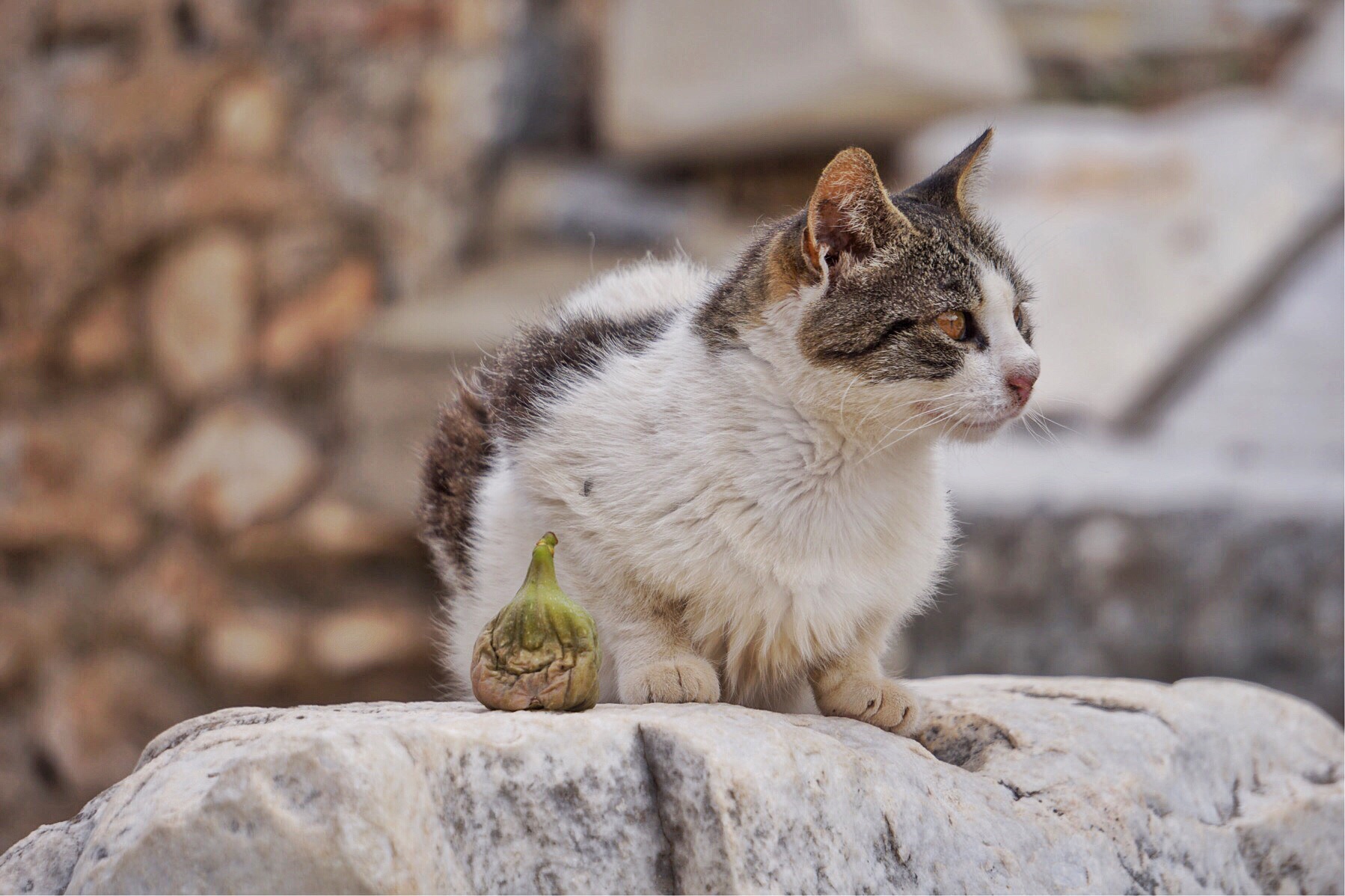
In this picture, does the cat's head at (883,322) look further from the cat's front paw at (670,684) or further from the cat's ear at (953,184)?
the cat's front paw at (670,684)

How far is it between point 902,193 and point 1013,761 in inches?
36.0

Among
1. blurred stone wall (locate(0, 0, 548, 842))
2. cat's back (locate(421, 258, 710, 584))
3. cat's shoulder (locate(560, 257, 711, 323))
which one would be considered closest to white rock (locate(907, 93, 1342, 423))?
blurred stone wall (locate(0, 0, 548, 842))

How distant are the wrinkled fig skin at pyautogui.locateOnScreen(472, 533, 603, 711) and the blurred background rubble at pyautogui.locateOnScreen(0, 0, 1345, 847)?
81.1 inches

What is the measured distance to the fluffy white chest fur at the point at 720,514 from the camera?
1935 millimetres

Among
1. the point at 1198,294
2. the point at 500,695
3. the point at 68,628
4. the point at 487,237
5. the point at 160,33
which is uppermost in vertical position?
the point at 160,33

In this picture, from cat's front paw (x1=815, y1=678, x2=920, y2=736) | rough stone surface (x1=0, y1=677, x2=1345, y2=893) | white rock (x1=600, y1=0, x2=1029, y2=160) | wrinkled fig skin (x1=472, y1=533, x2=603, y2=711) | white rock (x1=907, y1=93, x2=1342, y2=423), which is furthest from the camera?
white rock (x1=907, y1=93, x2=1342, y2=423)

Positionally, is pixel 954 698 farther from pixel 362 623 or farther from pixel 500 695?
pixel 362 623

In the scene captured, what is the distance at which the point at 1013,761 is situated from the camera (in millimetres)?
2086

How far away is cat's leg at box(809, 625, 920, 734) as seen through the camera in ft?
6.71

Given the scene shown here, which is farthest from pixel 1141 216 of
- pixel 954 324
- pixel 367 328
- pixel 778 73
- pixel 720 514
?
pixel 720 514

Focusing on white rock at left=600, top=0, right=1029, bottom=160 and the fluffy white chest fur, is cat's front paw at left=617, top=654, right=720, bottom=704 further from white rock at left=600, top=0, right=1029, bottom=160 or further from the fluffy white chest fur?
white rock at left=600, top=0, right=1029, bottom=160

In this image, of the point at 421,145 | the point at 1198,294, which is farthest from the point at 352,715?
the point at 1198,294

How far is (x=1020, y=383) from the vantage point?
1938 mm

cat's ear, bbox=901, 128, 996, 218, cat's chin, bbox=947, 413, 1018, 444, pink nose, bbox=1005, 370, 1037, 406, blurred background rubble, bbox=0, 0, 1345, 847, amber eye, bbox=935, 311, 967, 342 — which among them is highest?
cat's ear, bbox=901, 128, 996, 218
